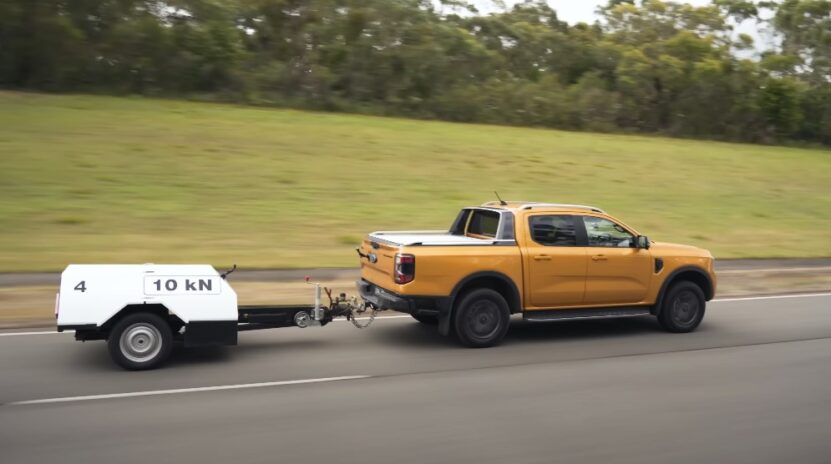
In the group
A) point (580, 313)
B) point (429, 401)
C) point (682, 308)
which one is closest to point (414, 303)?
point (429, 401)

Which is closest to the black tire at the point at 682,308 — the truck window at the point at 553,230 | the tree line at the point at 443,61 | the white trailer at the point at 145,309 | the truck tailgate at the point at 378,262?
the truck window at the point at 553,230

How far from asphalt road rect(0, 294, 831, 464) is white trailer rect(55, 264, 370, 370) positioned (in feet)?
1.00

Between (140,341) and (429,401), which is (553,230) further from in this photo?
(140,341)

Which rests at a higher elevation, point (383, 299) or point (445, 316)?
point (383, 299)

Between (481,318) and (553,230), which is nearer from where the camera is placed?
(481,318)

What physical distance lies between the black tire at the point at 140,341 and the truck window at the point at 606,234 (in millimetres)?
5399

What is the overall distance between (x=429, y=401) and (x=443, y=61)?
4072cm

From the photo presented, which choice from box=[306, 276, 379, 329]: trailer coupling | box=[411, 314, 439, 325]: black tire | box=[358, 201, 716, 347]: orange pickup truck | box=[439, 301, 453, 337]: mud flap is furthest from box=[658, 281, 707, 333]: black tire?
box=[306, 276, 379, 329]: trailer coupling

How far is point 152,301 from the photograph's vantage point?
25.6ft

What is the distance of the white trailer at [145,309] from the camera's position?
761cm

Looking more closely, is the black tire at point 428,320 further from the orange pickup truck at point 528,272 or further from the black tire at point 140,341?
the black tire at point 140,341

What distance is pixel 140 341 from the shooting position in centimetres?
781

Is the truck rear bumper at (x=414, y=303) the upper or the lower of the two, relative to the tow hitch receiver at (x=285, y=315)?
upper

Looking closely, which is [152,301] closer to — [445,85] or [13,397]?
[13,397]
